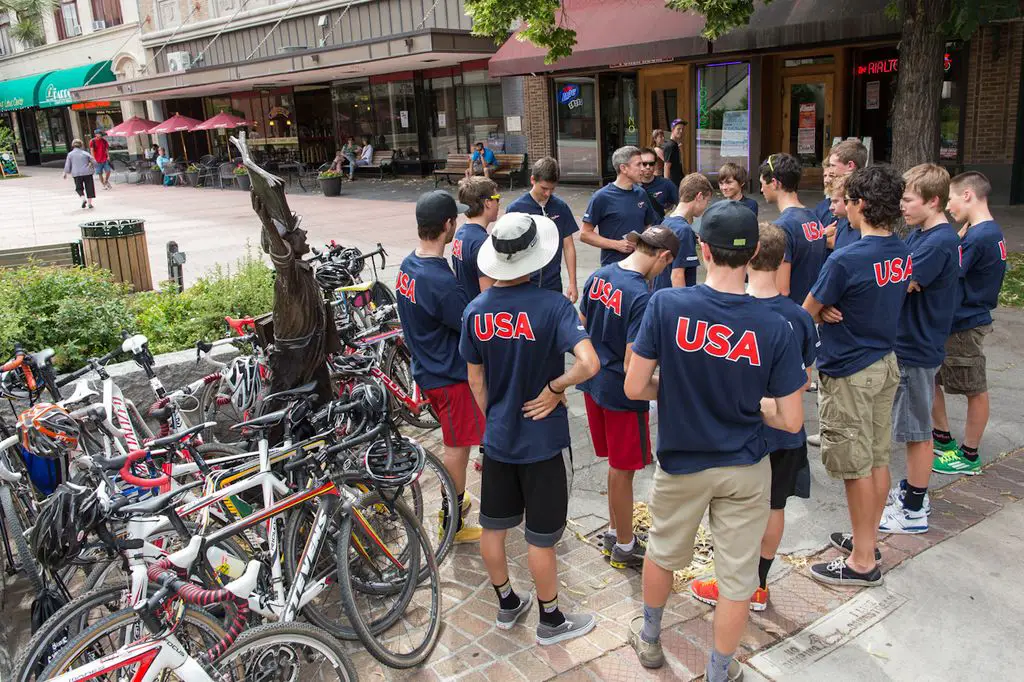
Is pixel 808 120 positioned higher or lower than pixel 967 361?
higher

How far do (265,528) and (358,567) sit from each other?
48cm

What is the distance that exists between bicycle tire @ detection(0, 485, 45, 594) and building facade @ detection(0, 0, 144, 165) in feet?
102

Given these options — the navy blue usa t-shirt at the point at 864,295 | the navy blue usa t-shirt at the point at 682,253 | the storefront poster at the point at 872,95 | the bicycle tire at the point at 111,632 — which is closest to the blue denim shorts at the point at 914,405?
the navy blue usa t-shirt at the point at 864,295

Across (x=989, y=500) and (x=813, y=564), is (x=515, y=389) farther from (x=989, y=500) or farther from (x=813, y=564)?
(x=989, y=500)

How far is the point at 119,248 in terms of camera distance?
28.5 feet

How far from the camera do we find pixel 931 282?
14.6 feet

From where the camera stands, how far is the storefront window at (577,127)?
20.2m

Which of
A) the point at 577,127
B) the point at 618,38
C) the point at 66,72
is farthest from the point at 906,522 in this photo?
the point at 66,72

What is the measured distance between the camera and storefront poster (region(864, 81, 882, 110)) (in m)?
15.6

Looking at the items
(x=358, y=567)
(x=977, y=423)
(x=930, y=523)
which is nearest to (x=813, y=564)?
(x=930, y=523)

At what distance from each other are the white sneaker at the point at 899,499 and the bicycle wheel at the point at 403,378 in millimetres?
3117

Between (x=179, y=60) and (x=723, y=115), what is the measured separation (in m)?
22.5

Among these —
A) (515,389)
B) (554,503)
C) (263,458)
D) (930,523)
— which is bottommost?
(930,523)

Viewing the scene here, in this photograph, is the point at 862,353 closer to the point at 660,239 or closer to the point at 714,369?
the point at 660,239
